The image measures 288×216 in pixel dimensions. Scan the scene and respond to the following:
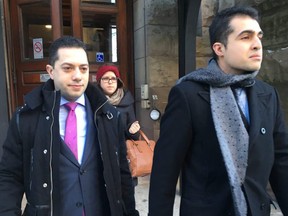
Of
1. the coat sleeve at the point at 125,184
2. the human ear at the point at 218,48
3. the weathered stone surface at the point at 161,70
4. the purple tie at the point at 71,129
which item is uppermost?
the human ear at the point at 218,48

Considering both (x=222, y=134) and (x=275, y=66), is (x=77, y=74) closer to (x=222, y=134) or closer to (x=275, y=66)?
(x=222, y=134)

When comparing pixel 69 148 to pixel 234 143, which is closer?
pixel 234 143

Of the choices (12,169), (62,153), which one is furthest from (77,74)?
(12,169)

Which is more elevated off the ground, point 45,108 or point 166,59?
point 166,59

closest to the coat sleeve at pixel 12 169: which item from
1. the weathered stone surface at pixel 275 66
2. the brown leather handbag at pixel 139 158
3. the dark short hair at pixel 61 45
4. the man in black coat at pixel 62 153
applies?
the man in black coat at pixel 62 153

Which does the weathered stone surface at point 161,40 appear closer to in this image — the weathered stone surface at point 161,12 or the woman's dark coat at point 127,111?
the weathered stone surface at point 161,12

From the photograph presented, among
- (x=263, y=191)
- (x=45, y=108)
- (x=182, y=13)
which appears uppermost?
(x=182, y=13)

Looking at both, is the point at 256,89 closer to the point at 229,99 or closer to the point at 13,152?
the point at 229,99

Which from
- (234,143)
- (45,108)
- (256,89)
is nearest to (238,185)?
(234,143)

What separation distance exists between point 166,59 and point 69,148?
11.1 ft

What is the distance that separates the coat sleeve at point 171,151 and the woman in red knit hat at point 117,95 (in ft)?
5.69

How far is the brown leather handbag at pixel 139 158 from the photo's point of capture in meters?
3.46

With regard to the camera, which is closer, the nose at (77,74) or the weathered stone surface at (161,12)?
the nose at (77,74)

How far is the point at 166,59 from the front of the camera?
4867 millimetres
